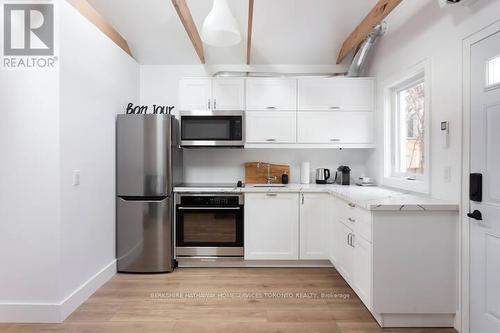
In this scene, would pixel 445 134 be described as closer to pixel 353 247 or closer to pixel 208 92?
pixel 353 247

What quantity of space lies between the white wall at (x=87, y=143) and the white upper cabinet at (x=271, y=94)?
1525 mm

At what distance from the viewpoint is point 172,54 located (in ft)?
12.5

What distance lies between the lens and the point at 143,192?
3.20 m

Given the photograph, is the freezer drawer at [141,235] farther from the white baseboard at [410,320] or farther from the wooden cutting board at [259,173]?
the white baseboard at [410,320]

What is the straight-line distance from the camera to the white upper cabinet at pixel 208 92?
3.61m

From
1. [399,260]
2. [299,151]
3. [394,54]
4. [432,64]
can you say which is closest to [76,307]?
[399,260]

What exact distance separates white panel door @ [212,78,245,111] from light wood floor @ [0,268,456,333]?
1.95 metres

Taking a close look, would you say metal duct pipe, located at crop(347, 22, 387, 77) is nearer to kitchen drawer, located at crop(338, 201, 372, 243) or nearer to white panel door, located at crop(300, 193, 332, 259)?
white panel door, located at crop(300, 193, 332, 259)

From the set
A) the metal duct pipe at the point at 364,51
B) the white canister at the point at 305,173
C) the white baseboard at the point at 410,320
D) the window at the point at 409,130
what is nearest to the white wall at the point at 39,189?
the white baseboard at the point at 410,320

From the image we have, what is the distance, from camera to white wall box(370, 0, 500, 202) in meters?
2.06

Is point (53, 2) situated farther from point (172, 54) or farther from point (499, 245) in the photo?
point (499, 245)

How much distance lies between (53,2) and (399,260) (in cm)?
324

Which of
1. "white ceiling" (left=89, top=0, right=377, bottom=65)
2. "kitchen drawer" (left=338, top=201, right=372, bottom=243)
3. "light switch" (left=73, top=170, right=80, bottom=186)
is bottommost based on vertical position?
"kitchen drawer" (left=338, top=201, right=372, bottom=243)

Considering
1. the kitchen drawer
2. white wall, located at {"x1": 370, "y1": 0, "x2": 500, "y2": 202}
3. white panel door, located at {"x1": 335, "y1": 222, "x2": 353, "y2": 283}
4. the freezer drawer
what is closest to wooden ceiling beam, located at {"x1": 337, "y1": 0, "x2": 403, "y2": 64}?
white wall, located at {"x1": 370, "y1": 0, "x2": 500, "y2": 202}
